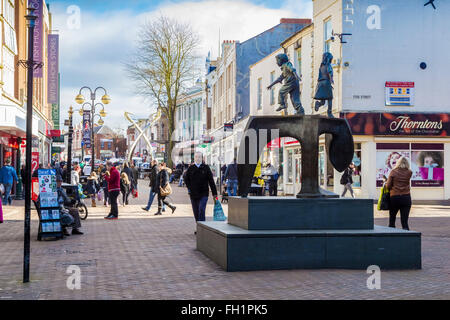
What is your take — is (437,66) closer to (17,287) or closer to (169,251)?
(169,251)

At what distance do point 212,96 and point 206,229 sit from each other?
5120 cm

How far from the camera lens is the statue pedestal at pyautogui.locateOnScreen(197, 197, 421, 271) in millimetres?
9000

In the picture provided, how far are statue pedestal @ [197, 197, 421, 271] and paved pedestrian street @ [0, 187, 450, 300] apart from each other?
25 cm

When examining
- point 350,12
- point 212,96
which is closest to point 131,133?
point 212,96

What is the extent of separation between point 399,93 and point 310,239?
812 inches

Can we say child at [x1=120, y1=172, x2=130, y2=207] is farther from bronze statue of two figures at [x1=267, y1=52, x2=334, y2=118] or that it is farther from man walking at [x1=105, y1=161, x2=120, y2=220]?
bronze statue of two figures at [x1=267, y1=52, x2=334, y2=118]

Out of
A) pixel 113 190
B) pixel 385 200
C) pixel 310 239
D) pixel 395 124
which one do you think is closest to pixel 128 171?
pixel 113 190

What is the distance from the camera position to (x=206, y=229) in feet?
34.6

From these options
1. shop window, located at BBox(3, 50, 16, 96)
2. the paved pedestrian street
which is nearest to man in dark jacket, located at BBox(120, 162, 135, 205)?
shop window, located at BBox(3, 50, 16, 96)

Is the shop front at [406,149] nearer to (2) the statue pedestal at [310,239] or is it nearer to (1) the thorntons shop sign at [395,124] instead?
(1) the thorntons shop sign at [395,124]

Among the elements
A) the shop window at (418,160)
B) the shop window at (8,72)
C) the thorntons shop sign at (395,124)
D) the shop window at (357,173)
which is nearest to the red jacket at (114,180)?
the shop window at (8,72)

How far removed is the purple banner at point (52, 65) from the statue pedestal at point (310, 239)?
3414 cm

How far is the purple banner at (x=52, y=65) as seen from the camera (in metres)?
41.1
